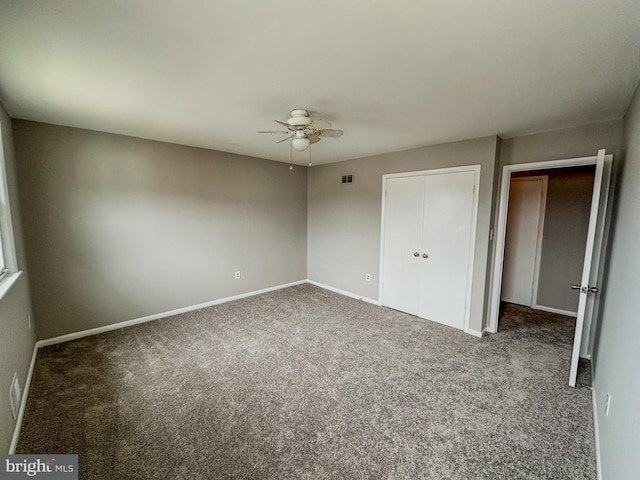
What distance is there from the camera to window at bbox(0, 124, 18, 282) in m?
2.10

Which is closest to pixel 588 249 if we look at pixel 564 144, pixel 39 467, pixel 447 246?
pixel 564 144

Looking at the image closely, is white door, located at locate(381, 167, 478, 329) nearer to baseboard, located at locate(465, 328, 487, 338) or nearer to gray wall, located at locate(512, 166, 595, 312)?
baseboard, located at locate(465, 328, 487, 338)

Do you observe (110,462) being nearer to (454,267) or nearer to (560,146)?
(454,267)

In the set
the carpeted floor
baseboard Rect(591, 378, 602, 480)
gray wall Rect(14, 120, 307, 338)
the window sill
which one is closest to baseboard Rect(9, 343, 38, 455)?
the carpeted floor

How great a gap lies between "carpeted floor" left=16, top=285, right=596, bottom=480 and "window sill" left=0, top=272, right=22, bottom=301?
0.92 m

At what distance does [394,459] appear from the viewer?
1.59 meters

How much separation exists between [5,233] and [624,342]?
443cm

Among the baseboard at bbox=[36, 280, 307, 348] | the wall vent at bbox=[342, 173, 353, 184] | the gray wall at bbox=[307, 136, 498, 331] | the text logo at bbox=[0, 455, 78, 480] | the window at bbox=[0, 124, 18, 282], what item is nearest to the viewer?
the text logo at bbox=[0, 455, 78, 480]

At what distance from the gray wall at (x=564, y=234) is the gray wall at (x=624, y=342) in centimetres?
191

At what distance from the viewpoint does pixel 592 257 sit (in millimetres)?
2459

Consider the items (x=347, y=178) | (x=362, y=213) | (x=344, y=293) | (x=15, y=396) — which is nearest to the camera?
(x=15, y=396)

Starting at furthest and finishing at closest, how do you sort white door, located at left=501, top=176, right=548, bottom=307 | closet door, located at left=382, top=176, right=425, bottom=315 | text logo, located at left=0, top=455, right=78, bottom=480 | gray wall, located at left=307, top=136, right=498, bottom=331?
1. white door, located at left=501, top=176, right=548, bottom=307
2. closet door, located at left=382, top=176, right=425, bottom=315
3. gray wall, located at left=307, top=136, right=498, bottom=331
4. text logo, located at left=0, top=455, right=78, bottom=480

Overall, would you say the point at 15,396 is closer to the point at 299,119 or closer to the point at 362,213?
the point at 299,119

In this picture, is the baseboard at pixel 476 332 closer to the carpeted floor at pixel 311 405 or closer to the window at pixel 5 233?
the carpeted floor at pixel 311 405
